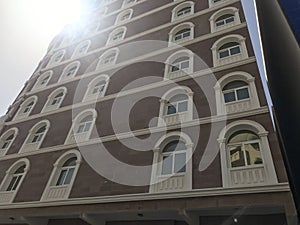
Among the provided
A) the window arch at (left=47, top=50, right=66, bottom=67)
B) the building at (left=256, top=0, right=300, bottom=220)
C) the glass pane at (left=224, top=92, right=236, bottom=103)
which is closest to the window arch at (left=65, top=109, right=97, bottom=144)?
the glass pane at (left=224, top=92, right=236, bottom=103)

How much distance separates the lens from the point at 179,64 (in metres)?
11.1

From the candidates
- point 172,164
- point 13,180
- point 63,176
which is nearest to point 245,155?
point 172,164

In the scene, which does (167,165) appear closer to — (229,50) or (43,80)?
(229,50)

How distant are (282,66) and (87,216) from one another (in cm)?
783

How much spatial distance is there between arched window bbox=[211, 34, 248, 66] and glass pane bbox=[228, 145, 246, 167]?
13.4ft

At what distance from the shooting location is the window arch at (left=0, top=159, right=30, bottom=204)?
396 inches

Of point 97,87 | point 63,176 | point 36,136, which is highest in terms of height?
point 97,87

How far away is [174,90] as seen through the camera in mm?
9781

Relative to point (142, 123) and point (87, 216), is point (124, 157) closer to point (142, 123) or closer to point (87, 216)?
point (142, 123)

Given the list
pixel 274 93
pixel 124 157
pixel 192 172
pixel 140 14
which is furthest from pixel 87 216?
pixel 140 14

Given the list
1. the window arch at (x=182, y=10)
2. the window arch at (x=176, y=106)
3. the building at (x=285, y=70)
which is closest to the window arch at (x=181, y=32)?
the window arch at (x=182, y=10)

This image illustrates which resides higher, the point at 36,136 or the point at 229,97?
the point at 36,136

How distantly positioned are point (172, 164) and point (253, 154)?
8.33 feet

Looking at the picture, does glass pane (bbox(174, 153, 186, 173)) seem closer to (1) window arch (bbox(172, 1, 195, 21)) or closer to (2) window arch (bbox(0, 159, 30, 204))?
(2) window arch (bbox(0, 159, 30, 204))
